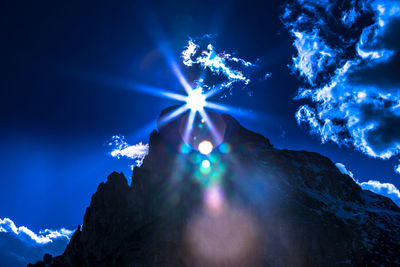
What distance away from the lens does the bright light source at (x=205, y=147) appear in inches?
5526

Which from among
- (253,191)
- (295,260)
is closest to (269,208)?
(253,191)

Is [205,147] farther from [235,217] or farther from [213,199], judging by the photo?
[235,217]

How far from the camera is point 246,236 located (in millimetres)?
76062

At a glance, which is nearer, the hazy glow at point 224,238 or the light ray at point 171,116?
the hazy glow at point 224,238

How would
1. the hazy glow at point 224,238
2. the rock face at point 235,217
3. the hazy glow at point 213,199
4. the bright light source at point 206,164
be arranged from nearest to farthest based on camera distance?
the rock face at point 235,217 → the hazy glow at point 224,238 → the hazy glow at point 213,199 → the bright light source at point 206,164

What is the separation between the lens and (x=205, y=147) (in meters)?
149

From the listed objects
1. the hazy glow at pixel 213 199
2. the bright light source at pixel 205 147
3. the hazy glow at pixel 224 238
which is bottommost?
the hazy glow at pixel 224 238

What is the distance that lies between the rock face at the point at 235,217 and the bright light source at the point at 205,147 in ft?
25.7

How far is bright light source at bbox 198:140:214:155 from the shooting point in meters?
140

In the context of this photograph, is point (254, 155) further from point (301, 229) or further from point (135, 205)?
point (135, 205)

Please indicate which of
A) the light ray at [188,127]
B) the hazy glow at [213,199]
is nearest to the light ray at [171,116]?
the light ray at [188,127]

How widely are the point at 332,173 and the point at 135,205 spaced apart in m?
114

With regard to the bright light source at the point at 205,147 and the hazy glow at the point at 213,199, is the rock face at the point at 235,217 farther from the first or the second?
the bright light source at the point at 205,147

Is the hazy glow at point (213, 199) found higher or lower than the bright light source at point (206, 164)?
lower
